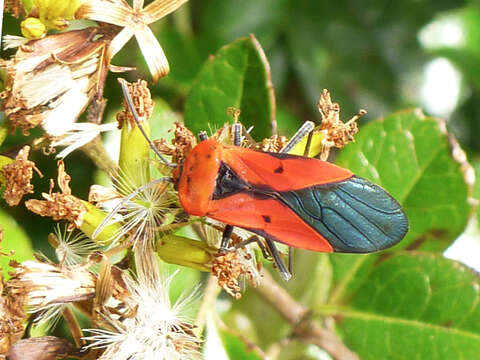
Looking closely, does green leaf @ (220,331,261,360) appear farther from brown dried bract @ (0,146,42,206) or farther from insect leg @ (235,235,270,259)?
brown dried bract @ (0,146,42,206)

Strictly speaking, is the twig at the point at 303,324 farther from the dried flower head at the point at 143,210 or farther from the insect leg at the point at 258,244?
the dried flower head at the point at 143,210

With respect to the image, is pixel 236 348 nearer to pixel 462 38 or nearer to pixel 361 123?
pixel 361 123

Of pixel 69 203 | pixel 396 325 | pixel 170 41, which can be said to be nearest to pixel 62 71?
pixel 69 203

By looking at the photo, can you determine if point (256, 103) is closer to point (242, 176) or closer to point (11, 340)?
point (242, 176)

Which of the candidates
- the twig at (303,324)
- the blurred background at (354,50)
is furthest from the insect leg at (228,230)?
the blurred background at (354,50)

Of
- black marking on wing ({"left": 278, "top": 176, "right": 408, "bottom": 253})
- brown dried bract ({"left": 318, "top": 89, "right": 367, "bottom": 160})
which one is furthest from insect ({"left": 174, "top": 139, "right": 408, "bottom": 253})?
brown dried bract ({"left": 318, "top": 89, "right": 367, "bottom": 160})

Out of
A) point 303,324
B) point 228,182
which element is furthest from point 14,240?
point 303,324
